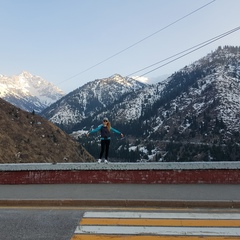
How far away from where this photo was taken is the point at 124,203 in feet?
28.8

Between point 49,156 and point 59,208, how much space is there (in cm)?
4123

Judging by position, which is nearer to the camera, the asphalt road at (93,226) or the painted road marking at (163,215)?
the asphalt road at (93,226)

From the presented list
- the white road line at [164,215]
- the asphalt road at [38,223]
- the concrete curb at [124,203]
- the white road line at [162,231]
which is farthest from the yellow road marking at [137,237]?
the concrete curb at [124,203]

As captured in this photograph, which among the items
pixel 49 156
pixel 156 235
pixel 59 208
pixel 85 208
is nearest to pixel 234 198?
pixel 156 235

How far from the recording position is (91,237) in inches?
249

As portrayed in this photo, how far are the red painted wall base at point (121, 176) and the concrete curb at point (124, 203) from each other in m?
2.21

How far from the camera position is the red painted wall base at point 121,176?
10.7 meters

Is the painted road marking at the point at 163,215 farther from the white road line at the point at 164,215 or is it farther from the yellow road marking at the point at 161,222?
the yellow road marking at the point at 161,222

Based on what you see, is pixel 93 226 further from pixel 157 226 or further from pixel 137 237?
pixel 157 226

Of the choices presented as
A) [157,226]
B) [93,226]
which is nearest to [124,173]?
[93,226]

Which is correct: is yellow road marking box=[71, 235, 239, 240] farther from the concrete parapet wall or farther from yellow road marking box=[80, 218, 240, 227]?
the concrete parapet wall

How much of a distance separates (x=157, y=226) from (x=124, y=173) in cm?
431

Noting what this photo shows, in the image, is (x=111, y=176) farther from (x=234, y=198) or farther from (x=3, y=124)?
(x=3, y=124)

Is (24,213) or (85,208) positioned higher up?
(24,213)
